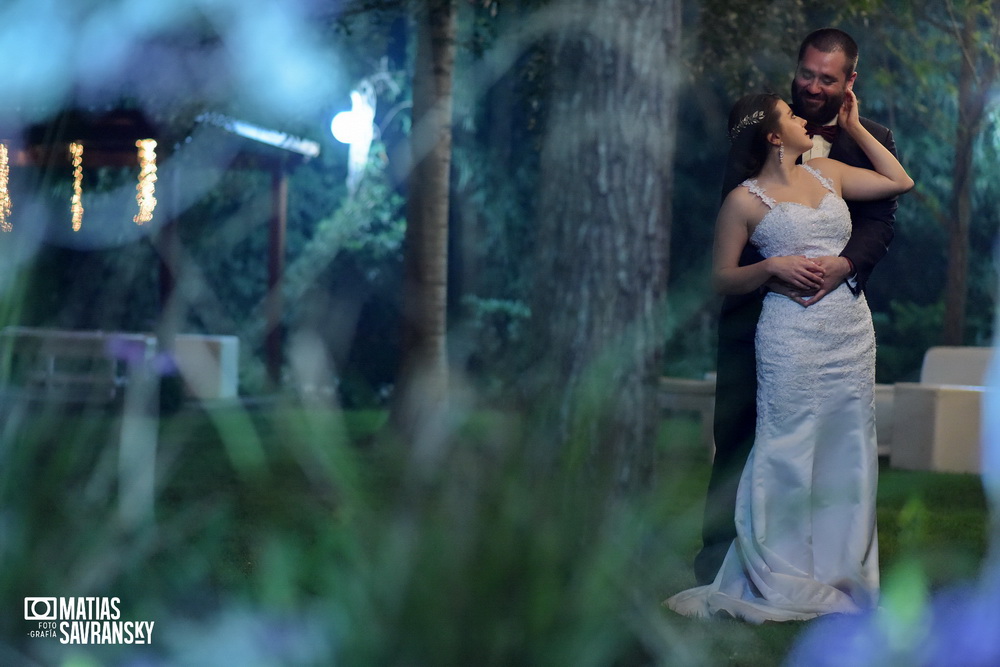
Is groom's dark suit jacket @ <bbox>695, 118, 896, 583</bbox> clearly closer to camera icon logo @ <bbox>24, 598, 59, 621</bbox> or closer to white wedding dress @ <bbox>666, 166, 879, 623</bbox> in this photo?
white wedding dress @ <bbox>666, 166, 879, 623</bbox>

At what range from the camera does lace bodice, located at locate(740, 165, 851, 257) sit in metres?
4.43

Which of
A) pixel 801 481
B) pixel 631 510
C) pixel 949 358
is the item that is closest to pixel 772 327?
pixel 801 481

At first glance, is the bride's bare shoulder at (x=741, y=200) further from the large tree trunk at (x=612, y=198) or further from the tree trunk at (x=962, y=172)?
the tree trunk at (x=962, y=172)

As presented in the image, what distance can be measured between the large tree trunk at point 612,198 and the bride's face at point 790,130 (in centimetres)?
51

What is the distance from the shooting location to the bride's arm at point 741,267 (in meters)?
4.41

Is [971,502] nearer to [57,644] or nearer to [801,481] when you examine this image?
[801,481]

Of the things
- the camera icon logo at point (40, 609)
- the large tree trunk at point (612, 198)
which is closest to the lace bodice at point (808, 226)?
the large tree trunk at point (612, 198)

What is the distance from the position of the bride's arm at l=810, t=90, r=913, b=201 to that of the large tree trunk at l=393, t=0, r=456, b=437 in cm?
613

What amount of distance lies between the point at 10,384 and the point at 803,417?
2.95 metres

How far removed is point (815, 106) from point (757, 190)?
378 millimetres

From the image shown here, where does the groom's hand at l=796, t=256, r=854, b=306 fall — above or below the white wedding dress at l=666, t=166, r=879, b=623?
above

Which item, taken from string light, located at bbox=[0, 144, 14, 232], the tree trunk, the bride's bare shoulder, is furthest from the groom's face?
the tree trunk

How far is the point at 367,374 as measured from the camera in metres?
17.8

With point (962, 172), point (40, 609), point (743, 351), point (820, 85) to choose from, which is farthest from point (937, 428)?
point (40, 609)
